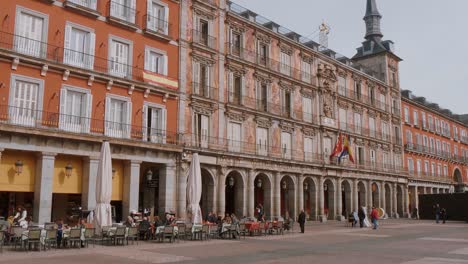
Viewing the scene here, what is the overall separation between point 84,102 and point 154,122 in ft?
14.7

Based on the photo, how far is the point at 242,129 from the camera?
31703 mm

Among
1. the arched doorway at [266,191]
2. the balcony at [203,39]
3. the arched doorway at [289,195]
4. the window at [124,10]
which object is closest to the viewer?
the window at [124,10]

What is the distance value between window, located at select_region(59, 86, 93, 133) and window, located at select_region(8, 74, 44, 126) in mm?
1113

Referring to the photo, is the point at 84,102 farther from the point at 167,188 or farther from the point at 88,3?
the point at 167,188

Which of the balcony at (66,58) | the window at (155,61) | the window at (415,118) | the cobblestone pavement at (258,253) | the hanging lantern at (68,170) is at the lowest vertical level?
the cobblestone pavement at (258,253)

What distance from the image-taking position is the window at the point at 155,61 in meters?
26.0

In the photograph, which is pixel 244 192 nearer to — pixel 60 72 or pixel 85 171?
pixel 85 171

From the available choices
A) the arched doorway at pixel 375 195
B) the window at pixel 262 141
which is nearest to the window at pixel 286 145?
the window at pixel 262 141

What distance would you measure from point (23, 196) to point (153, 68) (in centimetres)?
981

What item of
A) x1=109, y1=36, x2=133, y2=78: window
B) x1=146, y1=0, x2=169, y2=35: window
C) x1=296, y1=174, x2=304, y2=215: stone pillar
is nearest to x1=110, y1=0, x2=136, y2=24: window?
x1=146, y1=0, x2=169, y2=35: window

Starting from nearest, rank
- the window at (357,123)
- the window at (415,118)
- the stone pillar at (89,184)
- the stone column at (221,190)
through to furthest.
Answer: the stone pillar at (89,184) → the stone column at (221,190) → the window at (357,123) → the window at (415,118)

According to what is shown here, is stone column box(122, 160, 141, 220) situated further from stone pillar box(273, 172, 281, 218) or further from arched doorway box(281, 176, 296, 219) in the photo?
arched doorway box(281, 176, 296, 219)

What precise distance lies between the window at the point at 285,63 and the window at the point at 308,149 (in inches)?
226

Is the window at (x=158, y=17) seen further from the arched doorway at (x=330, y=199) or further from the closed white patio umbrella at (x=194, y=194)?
the arched doorway at (x=330, y=199)
